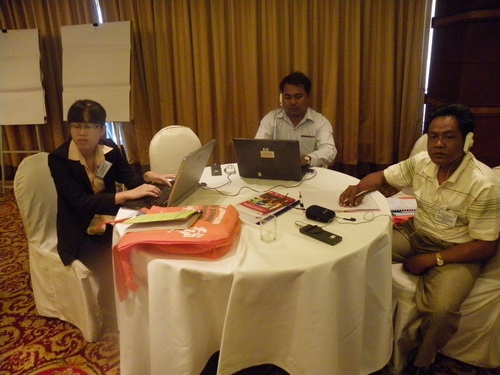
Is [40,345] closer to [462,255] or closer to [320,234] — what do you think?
[320,234]

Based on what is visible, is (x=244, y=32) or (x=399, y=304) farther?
(x=244, y=32)

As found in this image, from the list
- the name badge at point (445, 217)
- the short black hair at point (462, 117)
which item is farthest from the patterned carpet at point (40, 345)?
the short black hair at point (462, 117)

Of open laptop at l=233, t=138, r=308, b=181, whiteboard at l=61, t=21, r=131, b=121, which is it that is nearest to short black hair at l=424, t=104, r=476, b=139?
open laptop at l=233, t=138, r=308, b=181

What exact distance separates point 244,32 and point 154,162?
189 cm

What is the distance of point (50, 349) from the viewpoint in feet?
6.07

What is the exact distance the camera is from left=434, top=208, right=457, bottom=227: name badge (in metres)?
1.53

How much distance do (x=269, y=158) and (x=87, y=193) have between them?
2.96 ft

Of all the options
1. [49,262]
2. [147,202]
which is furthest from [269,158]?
[49,262]

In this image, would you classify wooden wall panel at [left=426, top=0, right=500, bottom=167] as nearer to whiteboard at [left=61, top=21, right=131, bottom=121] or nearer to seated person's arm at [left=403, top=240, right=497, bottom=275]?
seated person's arm at [left=403, top=240, right=497, bottom=275]

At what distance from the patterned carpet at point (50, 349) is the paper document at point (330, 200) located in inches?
28.5

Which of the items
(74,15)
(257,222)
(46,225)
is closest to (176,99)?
(74,15)

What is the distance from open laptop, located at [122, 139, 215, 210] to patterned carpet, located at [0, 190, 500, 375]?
29.0 inches

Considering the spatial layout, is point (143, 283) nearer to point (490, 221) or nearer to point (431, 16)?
point (490, 221)

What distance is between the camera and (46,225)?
1.89 meters
